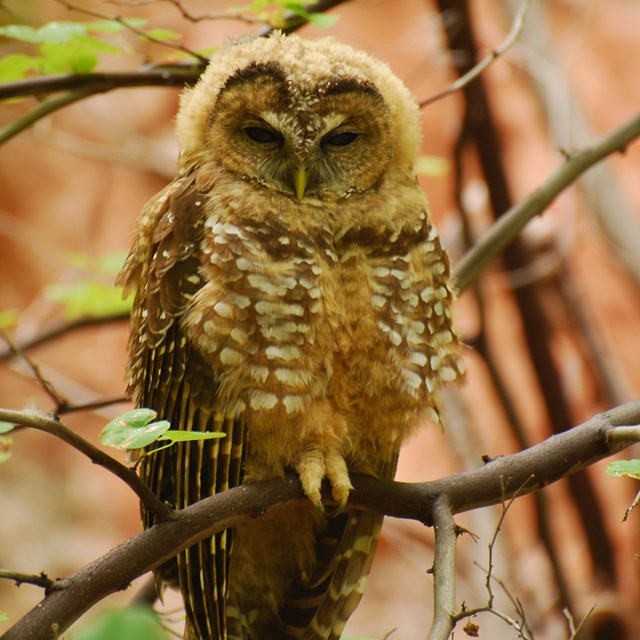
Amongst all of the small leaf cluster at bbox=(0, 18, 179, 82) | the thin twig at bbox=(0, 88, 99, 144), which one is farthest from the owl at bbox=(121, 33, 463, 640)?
the thin twig at bbox=(0, 88, 99, 144)

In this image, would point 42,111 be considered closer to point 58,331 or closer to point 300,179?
point 300,179

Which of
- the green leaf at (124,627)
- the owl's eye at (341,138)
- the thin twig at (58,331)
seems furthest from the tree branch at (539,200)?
the green leaf at (124,627)

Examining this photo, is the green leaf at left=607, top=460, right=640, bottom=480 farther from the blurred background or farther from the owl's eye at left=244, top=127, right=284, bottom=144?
the blurred background

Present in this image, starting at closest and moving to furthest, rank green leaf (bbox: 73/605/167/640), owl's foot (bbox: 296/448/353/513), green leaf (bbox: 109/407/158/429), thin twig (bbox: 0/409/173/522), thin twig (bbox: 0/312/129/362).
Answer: green leaf (bbox: 73/605/167/640)
thin twig (bbox: 0/409/173/522)
green leaf (bbox: 109/407/158/429)
owl's foot (bbox: 296/448/353/513)
thin twig (bbox: 0/312/129/362)

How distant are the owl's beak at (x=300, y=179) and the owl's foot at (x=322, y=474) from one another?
0.65 m

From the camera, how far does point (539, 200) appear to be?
300 centimetres

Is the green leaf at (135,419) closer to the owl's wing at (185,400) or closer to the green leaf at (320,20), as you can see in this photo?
the owl's wing at (185,400)

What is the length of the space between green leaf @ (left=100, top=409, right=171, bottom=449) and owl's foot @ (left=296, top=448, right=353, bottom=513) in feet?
2.58

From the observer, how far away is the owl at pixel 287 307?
233 cm

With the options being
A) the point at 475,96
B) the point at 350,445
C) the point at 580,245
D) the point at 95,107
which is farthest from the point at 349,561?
the point at 95,107

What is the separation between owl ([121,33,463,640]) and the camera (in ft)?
7.64

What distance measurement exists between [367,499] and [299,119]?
39.2 inches

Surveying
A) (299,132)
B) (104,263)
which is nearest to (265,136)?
(299,132)

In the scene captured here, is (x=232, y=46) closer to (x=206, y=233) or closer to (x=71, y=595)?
(x=206, y=233)
